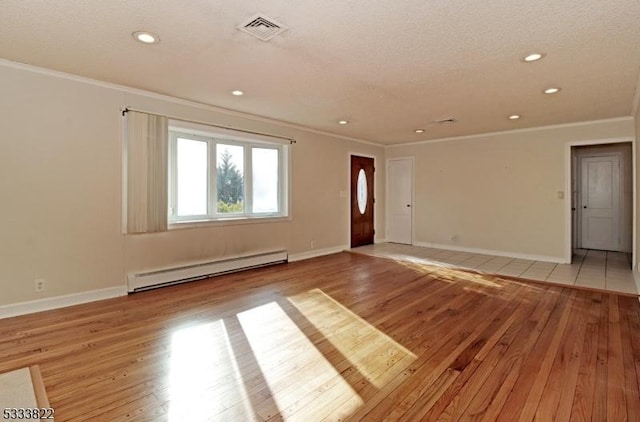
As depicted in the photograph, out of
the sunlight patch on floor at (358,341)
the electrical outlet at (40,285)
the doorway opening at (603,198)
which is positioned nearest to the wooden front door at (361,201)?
the sunlight patch on floor at (358,341)

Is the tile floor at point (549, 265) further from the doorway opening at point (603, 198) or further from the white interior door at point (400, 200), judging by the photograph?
the white interior door at point (400, 200)

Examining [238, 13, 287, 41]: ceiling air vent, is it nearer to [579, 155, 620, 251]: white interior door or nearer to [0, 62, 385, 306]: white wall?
[0, 62, 385, 306]: white wall

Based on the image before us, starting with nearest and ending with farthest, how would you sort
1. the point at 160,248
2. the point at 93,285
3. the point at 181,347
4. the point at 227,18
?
the point at 227,18
the point at 181,347
the point at 93,285
the point at 160,248

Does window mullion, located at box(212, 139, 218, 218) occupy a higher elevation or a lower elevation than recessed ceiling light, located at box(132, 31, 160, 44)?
lower

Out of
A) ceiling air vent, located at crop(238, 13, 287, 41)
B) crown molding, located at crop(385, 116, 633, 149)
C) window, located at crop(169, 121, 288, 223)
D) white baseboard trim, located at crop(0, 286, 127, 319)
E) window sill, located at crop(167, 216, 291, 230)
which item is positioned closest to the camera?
ceiling air vent, located at crop(238, 13, 287, 41)

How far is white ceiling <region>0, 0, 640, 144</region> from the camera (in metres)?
2.27

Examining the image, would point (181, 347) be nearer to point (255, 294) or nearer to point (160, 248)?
point (255, 294)

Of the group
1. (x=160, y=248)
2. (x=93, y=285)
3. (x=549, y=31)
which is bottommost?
(x=93, y=285)

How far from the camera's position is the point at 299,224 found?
6.20 metres

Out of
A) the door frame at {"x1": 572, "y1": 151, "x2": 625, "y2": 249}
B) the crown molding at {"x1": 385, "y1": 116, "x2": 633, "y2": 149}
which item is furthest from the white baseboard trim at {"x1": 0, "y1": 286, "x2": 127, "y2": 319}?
the door frame at {"x1": 572, "y1": 151, "x2": 625, "y2": 249}

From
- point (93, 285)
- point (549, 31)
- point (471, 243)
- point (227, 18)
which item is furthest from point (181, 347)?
point (471, 243)

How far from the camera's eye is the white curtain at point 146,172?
402cm

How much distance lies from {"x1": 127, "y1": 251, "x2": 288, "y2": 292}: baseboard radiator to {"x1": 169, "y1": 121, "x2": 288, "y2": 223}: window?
703mm

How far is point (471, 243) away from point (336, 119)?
4016 millimetres
